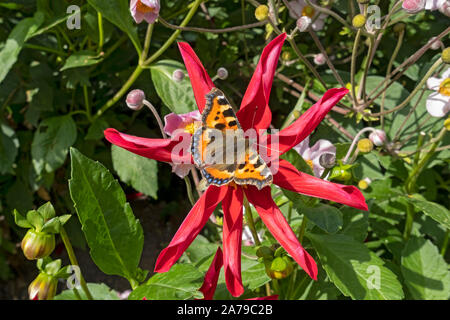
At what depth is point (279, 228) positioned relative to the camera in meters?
0.76

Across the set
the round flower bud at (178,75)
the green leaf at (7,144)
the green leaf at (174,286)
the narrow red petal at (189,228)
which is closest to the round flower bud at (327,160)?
the narrow red petal at (189,228)

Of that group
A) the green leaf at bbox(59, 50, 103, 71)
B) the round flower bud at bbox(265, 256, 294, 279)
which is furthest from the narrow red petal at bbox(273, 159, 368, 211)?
the green leaf at bbox(59, 50, 103, 71)

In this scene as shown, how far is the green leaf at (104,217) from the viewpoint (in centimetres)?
80

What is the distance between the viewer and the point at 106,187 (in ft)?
2.70

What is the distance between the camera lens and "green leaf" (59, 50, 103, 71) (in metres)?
1.18

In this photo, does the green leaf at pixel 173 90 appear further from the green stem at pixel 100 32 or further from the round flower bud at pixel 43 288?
the round flower bud at pixel 43 288

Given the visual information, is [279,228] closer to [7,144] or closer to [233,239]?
[233,239]

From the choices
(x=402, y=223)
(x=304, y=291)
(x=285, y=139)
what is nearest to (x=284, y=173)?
(x=285, y=139)

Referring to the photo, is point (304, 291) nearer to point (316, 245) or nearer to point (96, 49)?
point (316, 245)

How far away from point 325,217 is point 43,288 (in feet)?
1.45

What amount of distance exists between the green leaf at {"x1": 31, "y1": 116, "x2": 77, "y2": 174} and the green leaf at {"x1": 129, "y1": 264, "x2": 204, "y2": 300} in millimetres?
576

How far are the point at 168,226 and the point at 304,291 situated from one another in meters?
0.94

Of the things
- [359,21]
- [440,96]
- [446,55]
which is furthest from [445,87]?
[359,21]

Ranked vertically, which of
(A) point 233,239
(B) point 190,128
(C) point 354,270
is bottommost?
(C) point 354,270
